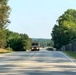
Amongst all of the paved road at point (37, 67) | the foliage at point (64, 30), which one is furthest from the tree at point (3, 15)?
the paved road at point (37, 67)

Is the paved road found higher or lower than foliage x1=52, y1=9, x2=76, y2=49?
lower

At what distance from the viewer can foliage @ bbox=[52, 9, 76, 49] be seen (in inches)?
5225

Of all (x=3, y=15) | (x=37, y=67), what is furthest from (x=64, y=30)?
(x=37, y=67)

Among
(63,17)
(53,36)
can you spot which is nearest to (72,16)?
(63,17)

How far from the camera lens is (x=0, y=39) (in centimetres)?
9981

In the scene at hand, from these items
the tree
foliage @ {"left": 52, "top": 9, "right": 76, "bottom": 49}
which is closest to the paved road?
the tree

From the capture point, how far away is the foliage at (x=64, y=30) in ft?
435

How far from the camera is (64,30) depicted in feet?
457

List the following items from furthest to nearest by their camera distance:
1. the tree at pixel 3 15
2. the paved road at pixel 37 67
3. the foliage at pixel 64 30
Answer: the foliage at pixel 64 30, the tree at pixel 3 15, the paved road at pixel 37 67

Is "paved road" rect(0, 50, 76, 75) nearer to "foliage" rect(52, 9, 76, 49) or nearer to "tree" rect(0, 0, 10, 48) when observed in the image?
"tree" rect(0, 0, 10, 48)

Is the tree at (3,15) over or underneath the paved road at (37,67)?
over

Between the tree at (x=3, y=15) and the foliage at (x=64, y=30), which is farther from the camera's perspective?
the foliage at (x=64, y=30)

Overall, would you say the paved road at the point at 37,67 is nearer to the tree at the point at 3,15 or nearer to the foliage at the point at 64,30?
the tree at the point at 3,15

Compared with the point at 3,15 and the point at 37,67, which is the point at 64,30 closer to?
the point at 3,15
